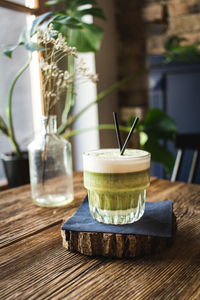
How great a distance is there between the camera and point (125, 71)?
262 centimetres

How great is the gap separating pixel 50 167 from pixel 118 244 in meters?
0.46

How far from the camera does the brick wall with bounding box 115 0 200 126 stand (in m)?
2.39

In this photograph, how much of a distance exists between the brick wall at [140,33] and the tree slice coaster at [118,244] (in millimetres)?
1988

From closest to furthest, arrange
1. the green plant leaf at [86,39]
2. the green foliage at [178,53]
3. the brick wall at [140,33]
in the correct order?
the green plant leaf at [86,39]
the green foliage at [178,53]
the brick wall at [140,33]

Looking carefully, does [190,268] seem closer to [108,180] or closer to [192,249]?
[192,249]

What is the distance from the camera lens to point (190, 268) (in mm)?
562

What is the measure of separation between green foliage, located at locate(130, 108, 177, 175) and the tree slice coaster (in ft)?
3.09

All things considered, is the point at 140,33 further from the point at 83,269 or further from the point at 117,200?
the point at 83,269

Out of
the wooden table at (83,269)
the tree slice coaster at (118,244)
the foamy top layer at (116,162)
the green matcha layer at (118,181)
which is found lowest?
the wooden table at (83,269)

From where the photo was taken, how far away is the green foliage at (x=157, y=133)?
1.55m

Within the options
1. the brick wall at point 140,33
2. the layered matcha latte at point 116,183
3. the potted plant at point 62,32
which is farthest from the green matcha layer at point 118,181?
the brick wall at point 140,33

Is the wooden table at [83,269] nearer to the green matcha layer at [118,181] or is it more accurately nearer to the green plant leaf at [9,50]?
the green matcha layer at [118,181]

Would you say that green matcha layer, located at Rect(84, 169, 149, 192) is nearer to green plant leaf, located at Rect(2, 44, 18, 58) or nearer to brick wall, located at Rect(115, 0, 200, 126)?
green plant leaf, located at Rect(2, 44, 18, 58)

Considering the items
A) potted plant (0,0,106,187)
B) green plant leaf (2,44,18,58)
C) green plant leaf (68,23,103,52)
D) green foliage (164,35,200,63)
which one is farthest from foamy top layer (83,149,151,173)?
green foliage (164,35,200,63)
